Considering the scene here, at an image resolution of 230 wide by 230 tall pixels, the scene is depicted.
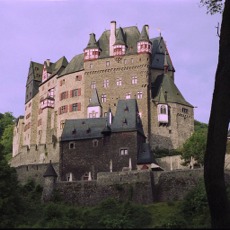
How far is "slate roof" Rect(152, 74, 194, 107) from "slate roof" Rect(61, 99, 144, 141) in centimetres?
1660

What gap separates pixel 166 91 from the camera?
75062 mm

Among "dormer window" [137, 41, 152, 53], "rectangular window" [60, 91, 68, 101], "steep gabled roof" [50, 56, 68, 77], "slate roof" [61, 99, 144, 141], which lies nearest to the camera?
"slate roof" [61, 99, 144, 141]

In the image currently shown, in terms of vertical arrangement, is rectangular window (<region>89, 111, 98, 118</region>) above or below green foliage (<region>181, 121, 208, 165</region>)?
above

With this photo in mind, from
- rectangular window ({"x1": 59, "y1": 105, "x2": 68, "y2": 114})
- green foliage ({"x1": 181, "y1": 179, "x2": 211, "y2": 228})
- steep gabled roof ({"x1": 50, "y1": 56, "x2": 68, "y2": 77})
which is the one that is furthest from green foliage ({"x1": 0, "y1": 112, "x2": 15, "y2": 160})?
green foliage ({"x1": 181, "y1": 179, "x2": 211, "y2": 228})

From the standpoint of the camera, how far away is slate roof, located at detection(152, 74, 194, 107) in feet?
241

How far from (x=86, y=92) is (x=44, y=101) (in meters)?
8.77

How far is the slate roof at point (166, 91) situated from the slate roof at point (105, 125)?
16595 millimetres

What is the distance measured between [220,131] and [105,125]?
133ft

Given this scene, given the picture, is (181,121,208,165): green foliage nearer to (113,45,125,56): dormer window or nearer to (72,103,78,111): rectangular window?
(113,45,125,56): dormer window

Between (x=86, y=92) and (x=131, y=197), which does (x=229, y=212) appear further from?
(x=86, y=92)

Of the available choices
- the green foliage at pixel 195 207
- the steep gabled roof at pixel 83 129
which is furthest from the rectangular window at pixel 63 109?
the green foliage at pixel 195 207

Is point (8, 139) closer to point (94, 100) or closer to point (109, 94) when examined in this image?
point (94, 100)

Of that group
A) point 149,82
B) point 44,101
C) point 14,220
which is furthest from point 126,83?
point 14,220

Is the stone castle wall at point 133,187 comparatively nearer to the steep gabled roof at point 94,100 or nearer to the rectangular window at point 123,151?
the rectangular window at point 123,151
